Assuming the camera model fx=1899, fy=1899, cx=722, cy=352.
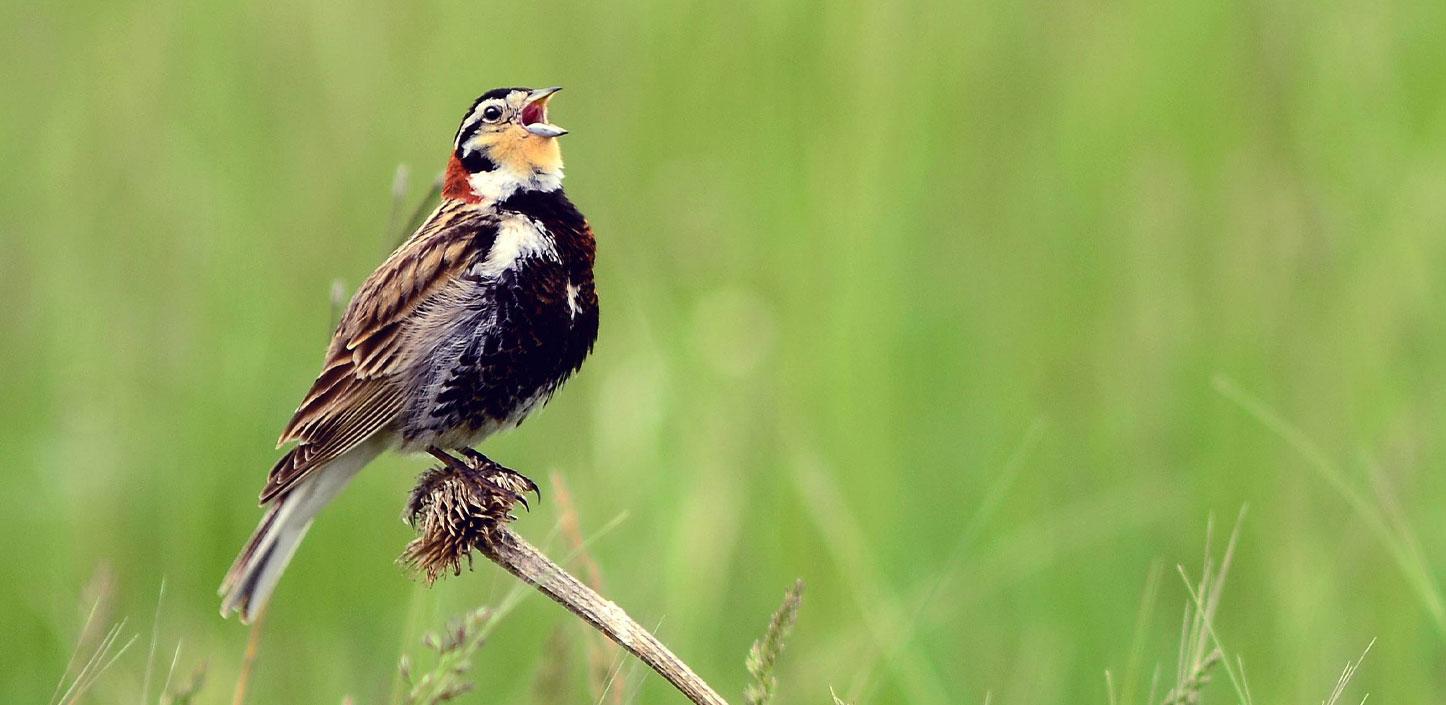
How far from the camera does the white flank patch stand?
3.08 meters

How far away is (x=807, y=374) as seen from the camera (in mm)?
5246

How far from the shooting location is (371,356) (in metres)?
3.25

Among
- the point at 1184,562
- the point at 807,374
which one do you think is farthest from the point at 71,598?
the point at 1184,562

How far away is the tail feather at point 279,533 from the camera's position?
3.12m

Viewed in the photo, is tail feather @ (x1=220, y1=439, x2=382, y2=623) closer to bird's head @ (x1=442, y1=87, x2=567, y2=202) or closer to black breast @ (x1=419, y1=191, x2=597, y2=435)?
black breast @ (x1=419, y1=191, x2=597, y2=435)

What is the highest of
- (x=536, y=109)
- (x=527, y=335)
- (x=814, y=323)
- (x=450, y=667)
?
(x=536, y=109)

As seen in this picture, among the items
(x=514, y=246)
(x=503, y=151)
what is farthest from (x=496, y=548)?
(x=503, y=151)

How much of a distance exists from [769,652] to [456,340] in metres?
1.15

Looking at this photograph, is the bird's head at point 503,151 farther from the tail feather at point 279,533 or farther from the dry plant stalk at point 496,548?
the dry plant stalk at point 496,548

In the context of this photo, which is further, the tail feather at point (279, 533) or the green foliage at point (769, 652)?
the tail feather at point (279, 533)

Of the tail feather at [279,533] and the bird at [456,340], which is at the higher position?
the bird at [456,340]

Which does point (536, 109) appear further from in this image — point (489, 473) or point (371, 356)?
point (489, 473)

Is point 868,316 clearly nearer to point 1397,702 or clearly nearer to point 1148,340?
point 1148,340

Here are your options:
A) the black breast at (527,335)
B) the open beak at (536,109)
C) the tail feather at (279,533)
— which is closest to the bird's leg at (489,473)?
the black breast at (527,335)
